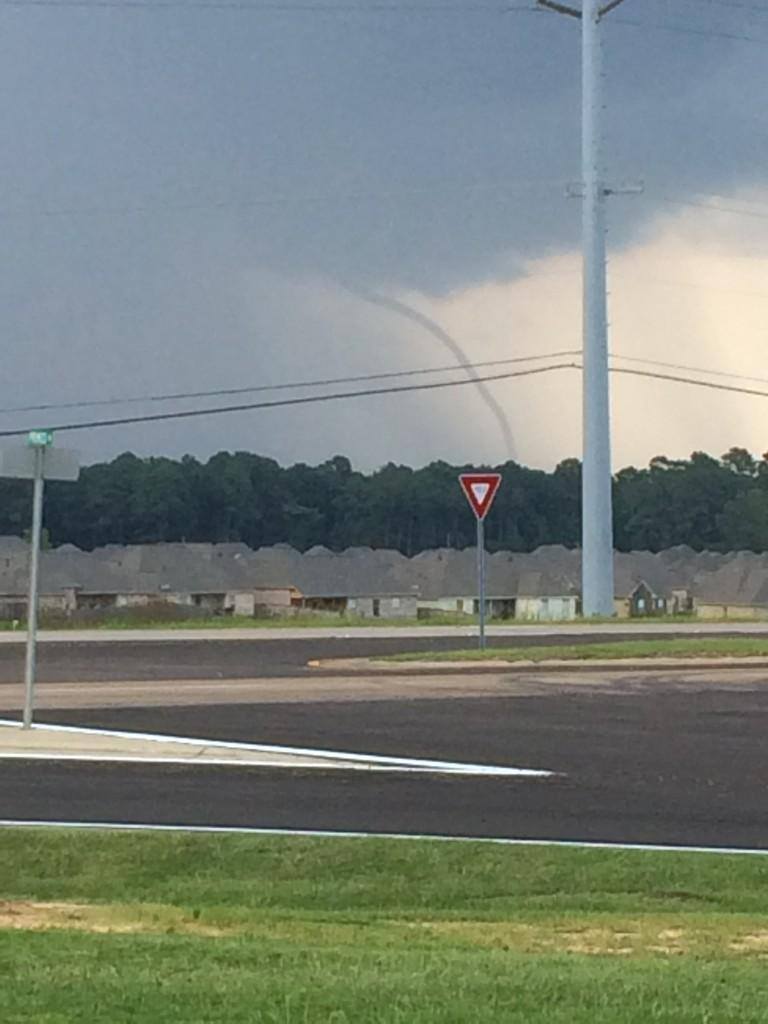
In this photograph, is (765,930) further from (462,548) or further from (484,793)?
(462,548)

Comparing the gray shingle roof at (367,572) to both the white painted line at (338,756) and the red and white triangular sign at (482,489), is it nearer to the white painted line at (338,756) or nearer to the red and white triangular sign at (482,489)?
the red and white triangular sign at (482,489)

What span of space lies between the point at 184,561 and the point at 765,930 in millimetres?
95903

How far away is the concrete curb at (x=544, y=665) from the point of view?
97.0 feet

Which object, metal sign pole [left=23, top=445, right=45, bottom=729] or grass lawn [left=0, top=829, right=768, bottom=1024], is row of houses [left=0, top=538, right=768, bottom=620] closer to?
metal sign pole [left=23, top=445, right=45, bottom=729]

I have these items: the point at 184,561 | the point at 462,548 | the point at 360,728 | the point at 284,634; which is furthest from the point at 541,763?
the point at 462,548

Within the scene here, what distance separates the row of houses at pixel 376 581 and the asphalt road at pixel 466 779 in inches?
3029

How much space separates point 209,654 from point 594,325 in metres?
18.6

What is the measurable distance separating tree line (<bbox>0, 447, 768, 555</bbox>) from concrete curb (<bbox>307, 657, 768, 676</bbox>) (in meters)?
75.3

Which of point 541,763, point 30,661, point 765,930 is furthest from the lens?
point 30,661

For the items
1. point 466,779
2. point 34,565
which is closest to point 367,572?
point 34,565

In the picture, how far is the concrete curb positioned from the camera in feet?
97.0

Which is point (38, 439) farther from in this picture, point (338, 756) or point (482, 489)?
point (482, 489)

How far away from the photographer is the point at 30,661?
59.6ft

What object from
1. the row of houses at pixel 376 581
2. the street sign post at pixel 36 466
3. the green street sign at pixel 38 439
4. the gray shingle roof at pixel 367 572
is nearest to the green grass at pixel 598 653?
the street sign post at pixel 36 466
